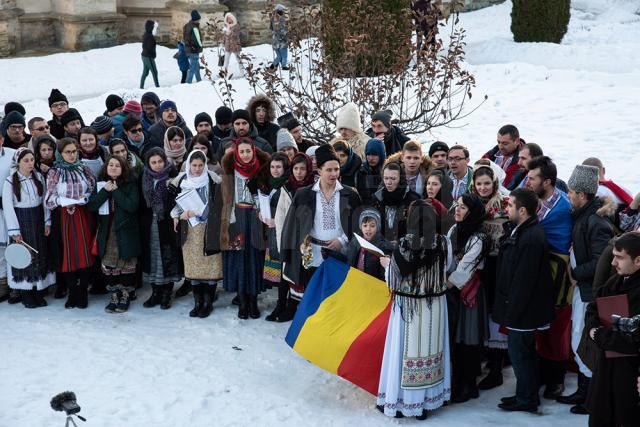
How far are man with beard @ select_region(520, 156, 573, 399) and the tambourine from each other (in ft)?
15.2

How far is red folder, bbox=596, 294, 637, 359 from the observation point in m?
5.15

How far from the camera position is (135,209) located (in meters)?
8.06

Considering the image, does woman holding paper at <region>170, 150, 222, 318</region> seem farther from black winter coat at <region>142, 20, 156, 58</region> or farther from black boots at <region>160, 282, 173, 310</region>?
black winter coat at <region>142, 20, 156, 58</region>

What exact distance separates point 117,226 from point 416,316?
3.31 meters

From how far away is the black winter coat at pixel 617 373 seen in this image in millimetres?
5125

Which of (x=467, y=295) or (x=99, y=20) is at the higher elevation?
(x=99, y=20)

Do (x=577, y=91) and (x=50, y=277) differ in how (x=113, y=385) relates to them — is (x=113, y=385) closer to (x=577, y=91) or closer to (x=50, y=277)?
(x=50, y=277)

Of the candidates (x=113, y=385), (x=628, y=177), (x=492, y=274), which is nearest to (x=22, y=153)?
(x=113, y=385)

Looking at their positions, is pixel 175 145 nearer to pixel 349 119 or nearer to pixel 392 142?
pixel 349 119

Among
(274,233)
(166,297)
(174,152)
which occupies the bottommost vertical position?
(166,297)

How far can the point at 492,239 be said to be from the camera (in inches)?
252

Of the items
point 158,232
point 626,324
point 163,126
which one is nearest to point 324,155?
point 158,232

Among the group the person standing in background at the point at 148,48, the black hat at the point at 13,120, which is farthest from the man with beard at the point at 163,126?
the person standing in background at the point at 148,48

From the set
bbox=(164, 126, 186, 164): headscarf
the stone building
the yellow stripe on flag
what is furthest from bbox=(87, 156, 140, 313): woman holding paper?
the stone building
